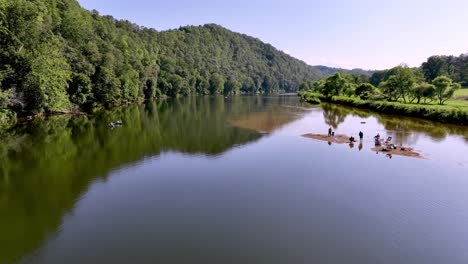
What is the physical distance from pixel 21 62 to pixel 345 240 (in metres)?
57.1

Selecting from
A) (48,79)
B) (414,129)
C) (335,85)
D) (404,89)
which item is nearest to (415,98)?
(404,89)

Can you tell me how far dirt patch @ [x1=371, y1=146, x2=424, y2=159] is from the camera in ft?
117

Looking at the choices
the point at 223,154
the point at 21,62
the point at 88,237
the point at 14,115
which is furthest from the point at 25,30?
the point at 88,237

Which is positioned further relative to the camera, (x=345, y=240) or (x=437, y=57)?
(x=437, y=57)

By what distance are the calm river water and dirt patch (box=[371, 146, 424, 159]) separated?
3.76ft

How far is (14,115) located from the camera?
5625 centimetres

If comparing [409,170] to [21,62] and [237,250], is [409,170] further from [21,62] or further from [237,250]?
[21,62]

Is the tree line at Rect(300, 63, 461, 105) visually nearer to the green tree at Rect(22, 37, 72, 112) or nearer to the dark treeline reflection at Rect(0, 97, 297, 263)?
the dark treeline reflection at Rect(0, 97, 297, 263)

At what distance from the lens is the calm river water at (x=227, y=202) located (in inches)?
639

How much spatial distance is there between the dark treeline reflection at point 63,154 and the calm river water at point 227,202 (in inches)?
5.3

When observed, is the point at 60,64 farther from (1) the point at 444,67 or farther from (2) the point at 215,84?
(1) the point at 444,67

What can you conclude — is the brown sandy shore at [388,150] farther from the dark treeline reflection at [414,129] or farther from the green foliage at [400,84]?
the green foliage at [400,84]

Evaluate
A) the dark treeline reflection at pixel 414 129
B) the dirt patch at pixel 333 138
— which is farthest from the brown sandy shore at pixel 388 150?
the dark treeline reflection at pixel 414 129

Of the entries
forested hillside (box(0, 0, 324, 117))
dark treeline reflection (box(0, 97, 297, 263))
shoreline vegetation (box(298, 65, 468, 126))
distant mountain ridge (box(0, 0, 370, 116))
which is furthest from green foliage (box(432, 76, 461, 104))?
forested hillside (box(0, 0, 324, 117))
